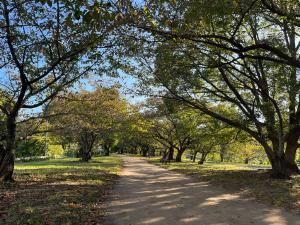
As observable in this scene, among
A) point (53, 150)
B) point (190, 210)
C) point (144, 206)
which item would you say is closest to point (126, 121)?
point (144, 206)

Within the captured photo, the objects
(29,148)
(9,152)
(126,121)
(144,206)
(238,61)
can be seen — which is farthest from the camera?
(29,148)

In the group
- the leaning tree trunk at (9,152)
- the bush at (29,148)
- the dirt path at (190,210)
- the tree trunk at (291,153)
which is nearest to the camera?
the dirt path at (190,210)

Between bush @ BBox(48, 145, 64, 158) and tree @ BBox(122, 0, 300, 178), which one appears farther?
bush @ BBox(48, 145, 64, 158)

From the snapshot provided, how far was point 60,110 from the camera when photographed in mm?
17953

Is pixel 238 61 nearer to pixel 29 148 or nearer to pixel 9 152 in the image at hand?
pixel 9 152

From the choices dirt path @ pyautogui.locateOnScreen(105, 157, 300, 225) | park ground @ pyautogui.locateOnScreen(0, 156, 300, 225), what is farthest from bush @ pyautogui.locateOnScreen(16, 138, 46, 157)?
dirt path @ pyautogui.locateOnScreen(105, 157, 300, 225)

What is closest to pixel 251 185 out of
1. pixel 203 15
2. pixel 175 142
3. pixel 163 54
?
pixel 163 54

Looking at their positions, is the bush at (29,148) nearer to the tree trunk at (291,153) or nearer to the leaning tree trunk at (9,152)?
the leaning tree trunk at (9,152)

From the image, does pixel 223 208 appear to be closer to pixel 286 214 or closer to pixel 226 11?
pixel 286 214

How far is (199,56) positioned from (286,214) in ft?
25.2

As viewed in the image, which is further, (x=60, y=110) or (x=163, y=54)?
(x=60, y=110)

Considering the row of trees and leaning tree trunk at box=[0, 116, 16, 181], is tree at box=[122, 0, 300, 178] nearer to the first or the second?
the row of trees

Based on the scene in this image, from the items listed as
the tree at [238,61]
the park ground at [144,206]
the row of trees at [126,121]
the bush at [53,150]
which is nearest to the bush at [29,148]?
the bush at [53,150]

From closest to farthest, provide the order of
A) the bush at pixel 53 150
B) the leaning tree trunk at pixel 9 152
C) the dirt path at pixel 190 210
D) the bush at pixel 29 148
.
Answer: the dirt path at pixel 190 210, the leaning tree trunk at pixel 9 152, the bush at pixel 29 148, the bush at pixel 53 150
